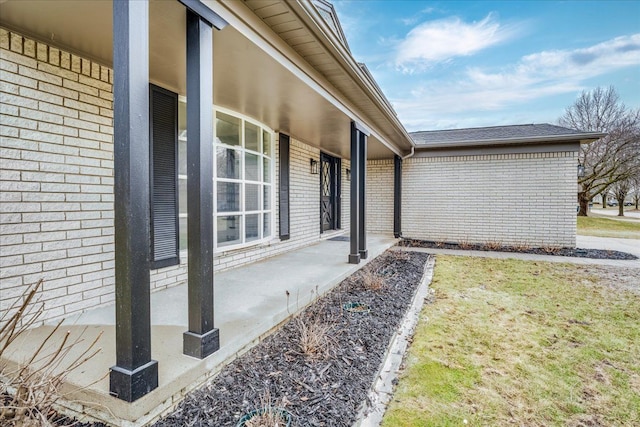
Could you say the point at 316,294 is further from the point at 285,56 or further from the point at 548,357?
the point at 285,56

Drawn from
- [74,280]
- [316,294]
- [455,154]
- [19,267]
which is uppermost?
[455,154]

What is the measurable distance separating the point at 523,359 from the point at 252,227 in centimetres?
409

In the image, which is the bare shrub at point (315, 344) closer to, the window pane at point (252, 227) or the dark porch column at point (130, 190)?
the dark porch column at point (130, 190)

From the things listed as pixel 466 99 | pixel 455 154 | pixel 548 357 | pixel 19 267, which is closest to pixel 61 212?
pixel 19 267

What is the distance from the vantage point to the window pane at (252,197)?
5055 millimetres

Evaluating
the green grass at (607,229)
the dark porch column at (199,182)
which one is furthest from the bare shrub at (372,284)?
the green grass at (607,229)

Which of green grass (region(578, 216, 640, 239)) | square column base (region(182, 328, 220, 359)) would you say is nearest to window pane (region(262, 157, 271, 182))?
square column base (region(182, 328, 220, 359))

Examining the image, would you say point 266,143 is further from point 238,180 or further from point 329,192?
point 329,192

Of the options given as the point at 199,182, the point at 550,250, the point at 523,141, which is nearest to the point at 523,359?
the point at 199,182

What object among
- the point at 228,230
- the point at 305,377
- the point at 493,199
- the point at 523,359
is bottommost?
the point at 523,359

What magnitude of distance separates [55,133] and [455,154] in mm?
8884

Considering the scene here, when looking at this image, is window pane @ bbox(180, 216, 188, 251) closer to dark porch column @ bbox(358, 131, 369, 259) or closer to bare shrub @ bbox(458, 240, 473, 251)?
dark porch column @ bbox(358, 131, 369, 259)

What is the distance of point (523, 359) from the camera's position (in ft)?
8.93

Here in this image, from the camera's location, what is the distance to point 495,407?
80.9 inches
